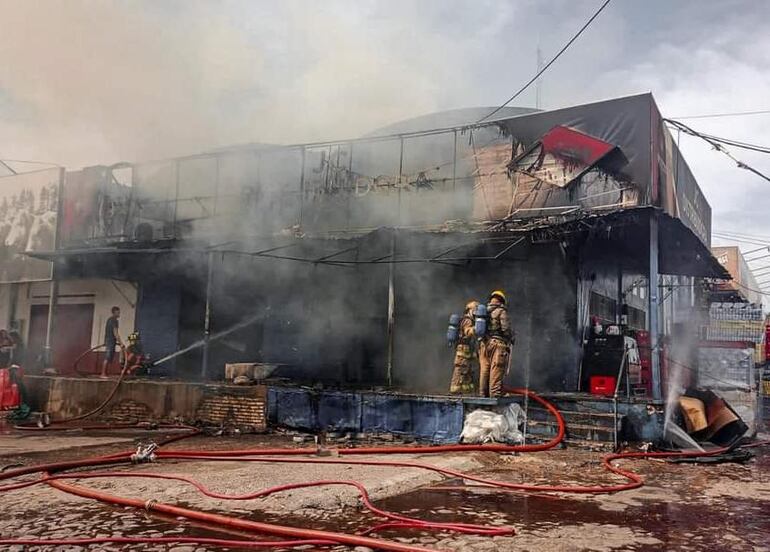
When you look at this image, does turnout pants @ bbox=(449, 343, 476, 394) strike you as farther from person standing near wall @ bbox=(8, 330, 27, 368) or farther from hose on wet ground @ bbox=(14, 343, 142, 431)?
person standing near wall @ bbox=(8, 330, 27, 368)

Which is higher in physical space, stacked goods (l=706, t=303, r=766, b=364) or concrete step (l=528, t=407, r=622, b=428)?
stacked goods (l=706, t=303, r=766, b=364)

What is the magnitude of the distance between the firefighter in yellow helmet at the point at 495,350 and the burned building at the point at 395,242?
5.32ft

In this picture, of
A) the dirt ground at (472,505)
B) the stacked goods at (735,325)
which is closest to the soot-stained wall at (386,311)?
the dirt ground at (472,505)

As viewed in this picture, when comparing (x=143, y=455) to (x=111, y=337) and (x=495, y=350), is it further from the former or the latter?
(x=111, y=337)

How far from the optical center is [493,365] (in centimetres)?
968

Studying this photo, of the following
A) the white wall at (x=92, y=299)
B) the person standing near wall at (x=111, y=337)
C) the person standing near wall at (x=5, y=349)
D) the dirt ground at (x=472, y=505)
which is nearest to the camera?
the dirt ground at (x=472, y=505)

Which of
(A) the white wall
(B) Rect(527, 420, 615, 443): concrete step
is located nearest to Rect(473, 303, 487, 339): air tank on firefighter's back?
(B) Rect(527, 420, 615, 443): concrete step

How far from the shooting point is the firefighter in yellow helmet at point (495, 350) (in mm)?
9648

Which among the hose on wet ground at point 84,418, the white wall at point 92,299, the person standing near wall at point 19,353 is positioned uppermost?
the white wall at point 92,299

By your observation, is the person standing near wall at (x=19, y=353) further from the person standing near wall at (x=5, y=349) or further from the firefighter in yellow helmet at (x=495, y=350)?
the firefighter in yellow helmet at (x=495, y=350)

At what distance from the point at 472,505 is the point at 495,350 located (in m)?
4.21

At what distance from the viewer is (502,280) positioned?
12.8 meters

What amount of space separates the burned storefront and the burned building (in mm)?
43

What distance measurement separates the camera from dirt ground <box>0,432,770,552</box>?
15.3 ft
